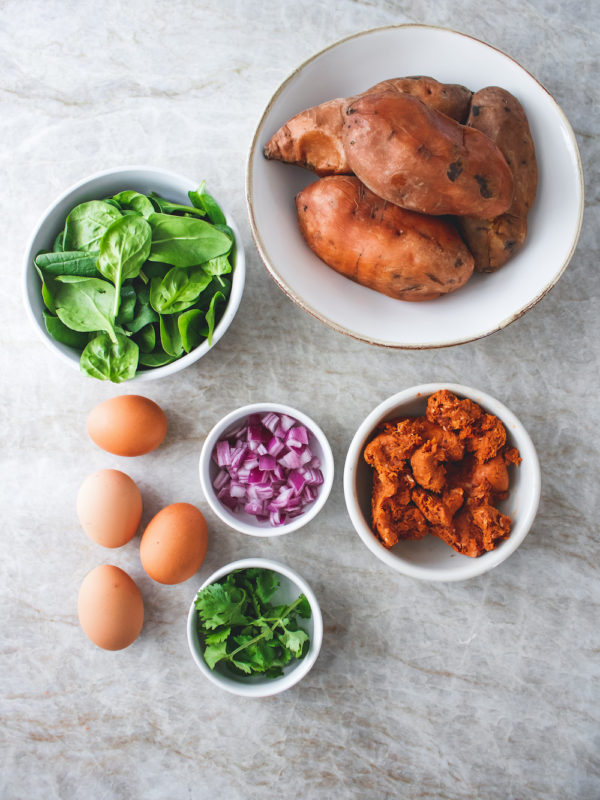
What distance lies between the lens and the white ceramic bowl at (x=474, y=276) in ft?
3.09

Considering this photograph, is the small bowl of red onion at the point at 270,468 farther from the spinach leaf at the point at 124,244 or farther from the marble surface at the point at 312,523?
the spinach leaf at the point at 124,244

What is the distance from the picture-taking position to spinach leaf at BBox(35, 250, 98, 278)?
100cm

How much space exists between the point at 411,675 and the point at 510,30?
1.22 meters

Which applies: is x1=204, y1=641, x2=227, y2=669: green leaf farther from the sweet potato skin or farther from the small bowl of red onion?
the sweet potato skin

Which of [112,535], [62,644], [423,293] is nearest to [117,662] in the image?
[62,644]

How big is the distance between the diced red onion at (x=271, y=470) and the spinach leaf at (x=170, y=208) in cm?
37

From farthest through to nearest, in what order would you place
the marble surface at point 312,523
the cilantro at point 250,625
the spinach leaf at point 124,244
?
the marble surface at point 312,523 < the cilantro at point 250,625 < the spinach leaf at point 124,244

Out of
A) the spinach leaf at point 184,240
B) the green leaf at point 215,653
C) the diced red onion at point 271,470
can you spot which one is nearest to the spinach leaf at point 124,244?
the spinach leaf at point 184,240

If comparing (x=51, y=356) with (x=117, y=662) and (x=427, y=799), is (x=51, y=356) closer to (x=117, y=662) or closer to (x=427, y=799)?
(x=117, y=662)

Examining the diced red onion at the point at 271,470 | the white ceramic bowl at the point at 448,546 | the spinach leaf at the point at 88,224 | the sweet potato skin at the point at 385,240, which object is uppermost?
the sweet potato skin at the point at 385,240

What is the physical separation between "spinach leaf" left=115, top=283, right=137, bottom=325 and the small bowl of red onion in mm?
249

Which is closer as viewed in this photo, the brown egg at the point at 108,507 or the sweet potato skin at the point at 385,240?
the sweet potato skin at the point at 385,240

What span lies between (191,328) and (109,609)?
51 cm

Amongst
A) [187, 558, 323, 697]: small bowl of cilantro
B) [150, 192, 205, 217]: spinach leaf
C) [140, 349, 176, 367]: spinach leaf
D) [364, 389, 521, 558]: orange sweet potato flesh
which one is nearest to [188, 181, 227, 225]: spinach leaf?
[150, 192, 205, 217]: spinach leaf
